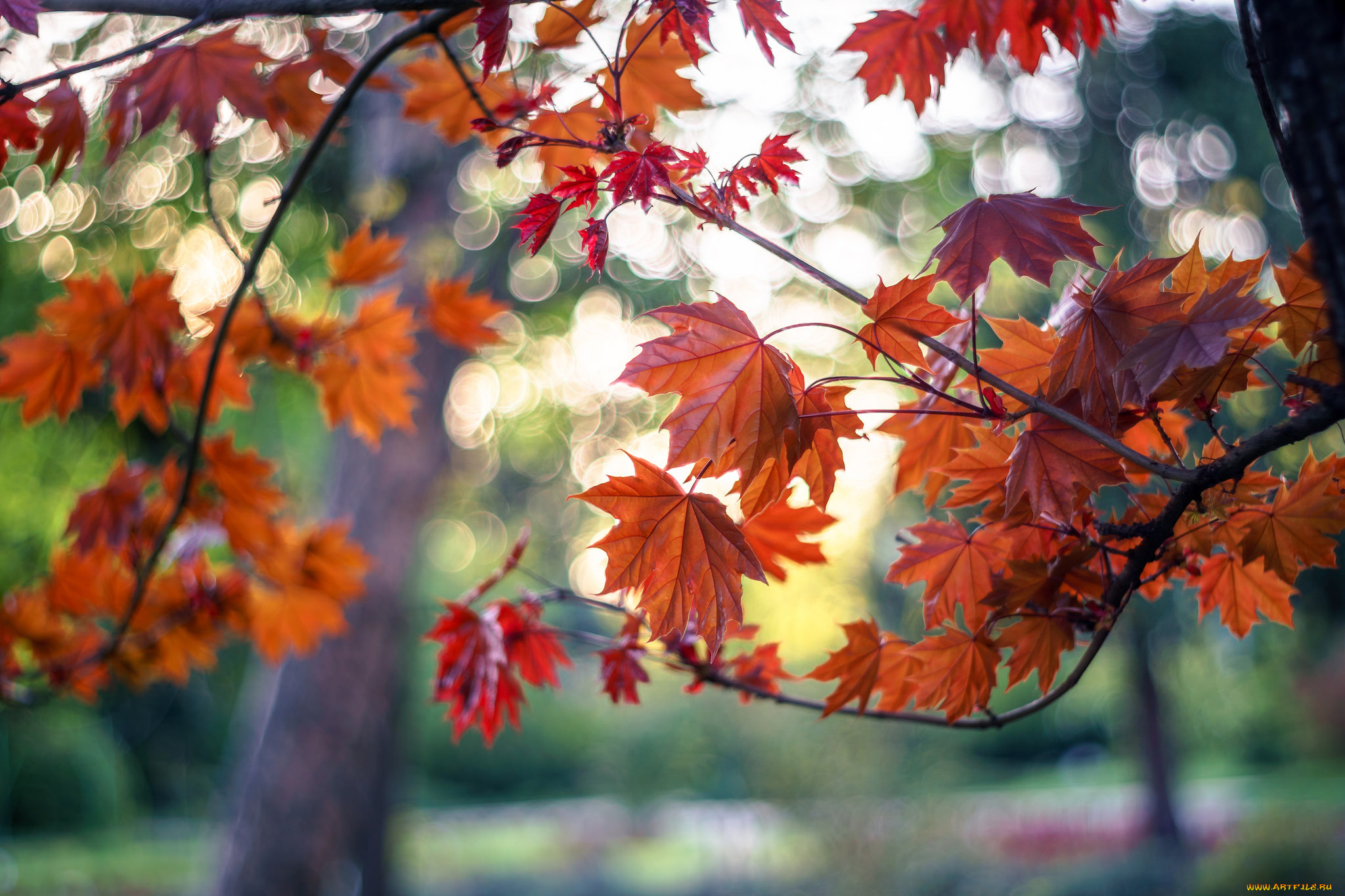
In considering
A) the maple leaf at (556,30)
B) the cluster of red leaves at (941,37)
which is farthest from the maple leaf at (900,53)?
the maple leaf at (556,30)

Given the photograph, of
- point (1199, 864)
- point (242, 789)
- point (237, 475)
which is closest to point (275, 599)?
point (237, 475)

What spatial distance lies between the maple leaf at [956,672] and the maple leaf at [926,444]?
21 centimetres

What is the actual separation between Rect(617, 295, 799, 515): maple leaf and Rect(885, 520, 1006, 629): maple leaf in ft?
0.84

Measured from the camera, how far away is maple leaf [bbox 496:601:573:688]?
3.71 ft

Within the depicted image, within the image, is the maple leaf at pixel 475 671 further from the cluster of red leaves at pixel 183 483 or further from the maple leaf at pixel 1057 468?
the maple leaf at pixel 1057 468

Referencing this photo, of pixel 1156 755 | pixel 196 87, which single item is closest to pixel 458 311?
pixel 196 87

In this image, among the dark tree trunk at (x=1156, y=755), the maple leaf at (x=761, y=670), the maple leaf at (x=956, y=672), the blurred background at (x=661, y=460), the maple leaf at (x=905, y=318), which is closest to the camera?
the maple leaf at (x=905, y=318)

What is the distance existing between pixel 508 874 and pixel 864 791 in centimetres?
391

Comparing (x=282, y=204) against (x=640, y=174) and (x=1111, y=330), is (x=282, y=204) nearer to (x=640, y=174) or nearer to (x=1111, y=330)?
(x=640, y=174)

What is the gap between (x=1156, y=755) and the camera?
6914 mm

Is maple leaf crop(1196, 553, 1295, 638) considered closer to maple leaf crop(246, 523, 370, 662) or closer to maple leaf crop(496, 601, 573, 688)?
maple leaf crop(496, 601, 573, 688)

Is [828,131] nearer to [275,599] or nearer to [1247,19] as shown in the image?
[275,599]

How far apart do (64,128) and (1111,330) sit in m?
1.27

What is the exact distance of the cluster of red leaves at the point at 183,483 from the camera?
1401 mm
